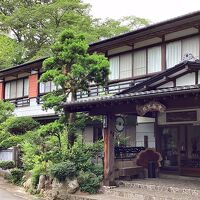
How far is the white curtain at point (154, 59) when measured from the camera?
67.1 ft

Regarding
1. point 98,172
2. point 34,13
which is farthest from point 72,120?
point 34,13

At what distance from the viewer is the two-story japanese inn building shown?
14.8 m

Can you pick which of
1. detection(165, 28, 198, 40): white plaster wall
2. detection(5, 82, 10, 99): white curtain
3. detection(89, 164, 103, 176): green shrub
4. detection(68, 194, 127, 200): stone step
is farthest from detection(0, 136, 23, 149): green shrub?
detection(5, 82, 10, 99): white curtain

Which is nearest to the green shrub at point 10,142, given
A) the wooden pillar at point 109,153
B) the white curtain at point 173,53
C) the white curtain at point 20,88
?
the wooden pillar at point 109,153

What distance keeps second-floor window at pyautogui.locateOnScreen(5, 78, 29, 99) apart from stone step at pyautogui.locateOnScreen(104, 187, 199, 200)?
676 inches

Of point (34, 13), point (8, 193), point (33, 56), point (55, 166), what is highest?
point (34, 13)

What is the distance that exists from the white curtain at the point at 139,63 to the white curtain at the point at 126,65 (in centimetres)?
33

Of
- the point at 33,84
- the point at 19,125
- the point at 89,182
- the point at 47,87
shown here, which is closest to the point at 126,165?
the point at 89,182

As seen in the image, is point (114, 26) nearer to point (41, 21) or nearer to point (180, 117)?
point (41, 21)

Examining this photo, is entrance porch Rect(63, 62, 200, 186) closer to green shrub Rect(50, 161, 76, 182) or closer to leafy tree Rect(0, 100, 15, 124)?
green shrub Rect(50, 161, 76, 182)

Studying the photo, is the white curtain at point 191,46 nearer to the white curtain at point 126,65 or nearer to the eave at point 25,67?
the white curtain at point 126,65

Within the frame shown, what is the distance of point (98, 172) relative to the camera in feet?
55.5

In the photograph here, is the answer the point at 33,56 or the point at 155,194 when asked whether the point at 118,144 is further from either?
the point at 33,56

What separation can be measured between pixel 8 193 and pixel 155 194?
6.80 metres
